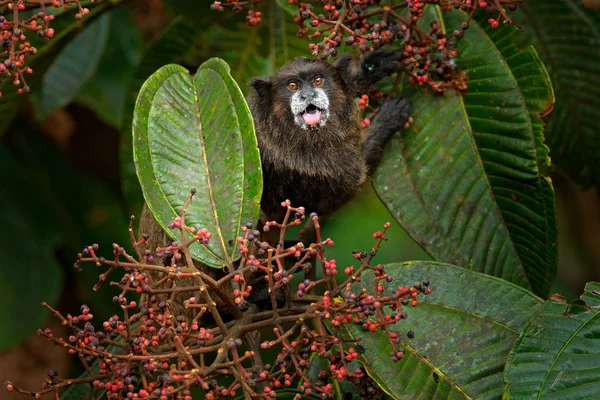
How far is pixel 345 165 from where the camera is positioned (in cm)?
310

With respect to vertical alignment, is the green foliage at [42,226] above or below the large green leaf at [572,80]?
below

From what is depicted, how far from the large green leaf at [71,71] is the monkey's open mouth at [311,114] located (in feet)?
4.54

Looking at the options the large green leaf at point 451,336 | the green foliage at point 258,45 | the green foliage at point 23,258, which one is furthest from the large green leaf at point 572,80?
the green foliage at point 23,258

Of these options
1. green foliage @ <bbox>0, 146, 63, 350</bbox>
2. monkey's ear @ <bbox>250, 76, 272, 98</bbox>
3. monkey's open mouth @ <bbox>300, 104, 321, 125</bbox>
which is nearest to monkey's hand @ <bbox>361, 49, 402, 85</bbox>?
monkey's open mouth @ <bbox>300, 104, 321, 125</bbox>

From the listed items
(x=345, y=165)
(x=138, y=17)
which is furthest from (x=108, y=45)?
(x=345, y=165)

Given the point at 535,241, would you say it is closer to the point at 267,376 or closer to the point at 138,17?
the point at 267,376

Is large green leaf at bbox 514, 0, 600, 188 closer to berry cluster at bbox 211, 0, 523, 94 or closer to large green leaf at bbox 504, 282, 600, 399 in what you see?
berry cluster at bbox 211, 0, 523, 94

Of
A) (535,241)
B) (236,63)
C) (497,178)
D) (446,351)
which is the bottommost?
(446,351)

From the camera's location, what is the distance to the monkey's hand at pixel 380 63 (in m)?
2.75

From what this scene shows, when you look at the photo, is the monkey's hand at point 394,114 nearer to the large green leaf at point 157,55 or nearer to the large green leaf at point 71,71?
the large green leaf at point 157,55

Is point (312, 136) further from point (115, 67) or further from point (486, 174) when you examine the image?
point (115, 67)

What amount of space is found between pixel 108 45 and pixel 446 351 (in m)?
3.15

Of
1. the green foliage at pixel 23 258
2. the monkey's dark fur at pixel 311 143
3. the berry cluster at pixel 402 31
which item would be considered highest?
the berry cluster at pixel 402 31

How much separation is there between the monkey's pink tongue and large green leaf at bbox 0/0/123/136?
80 centimetres
